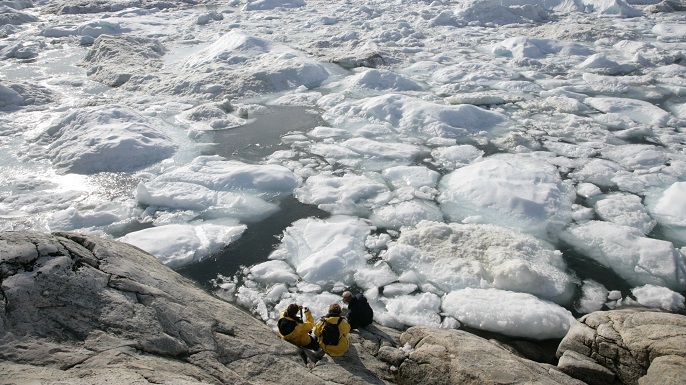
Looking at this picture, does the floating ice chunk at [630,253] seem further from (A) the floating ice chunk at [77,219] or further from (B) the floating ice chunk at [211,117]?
(B) the floating ice chunk at [211,117]

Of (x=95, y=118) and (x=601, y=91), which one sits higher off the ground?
(x=95, y=118)

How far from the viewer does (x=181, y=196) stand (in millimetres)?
6969

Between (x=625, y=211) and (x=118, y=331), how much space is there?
606 cm

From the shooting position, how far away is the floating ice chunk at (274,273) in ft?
17.9

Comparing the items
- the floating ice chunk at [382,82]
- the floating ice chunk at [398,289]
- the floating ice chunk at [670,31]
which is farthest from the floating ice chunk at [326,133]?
the floating ice chunk at [670,31]

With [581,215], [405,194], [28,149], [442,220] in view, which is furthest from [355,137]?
[28,149]

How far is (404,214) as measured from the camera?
21.5 ft

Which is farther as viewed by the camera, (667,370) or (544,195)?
(544,195)

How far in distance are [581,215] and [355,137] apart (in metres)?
3.99

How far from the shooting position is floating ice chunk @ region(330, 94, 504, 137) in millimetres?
9188

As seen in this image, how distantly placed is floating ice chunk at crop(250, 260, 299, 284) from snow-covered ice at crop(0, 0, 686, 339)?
0.09ft

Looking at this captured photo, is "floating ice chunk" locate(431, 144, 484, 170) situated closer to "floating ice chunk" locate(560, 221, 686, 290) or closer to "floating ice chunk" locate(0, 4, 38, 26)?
"floating ice chunk" locate(560, 221, 686, 290)

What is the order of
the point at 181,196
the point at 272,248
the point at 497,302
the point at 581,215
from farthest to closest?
the point at 181,196
the point at 581,215
the point at 272,248
the point at 497,302

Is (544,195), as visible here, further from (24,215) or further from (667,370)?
(24,215)
